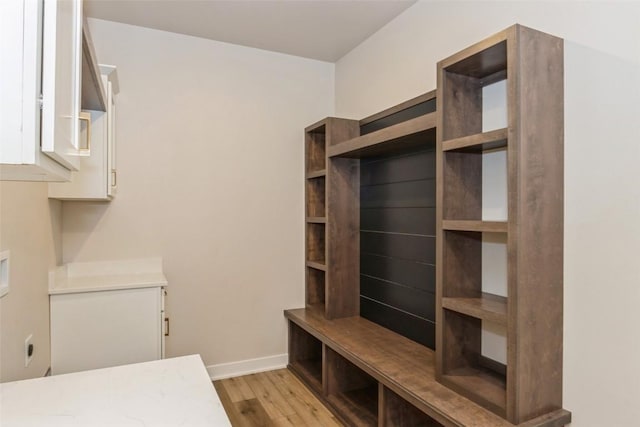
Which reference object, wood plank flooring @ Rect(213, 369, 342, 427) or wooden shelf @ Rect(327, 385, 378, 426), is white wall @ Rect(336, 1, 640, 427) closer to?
wooden shelf @ Rect(327, 385, 378, 426)

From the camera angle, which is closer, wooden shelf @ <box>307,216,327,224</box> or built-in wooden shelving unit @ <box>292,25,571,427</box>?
built-in wooden shelving unit @ <box>292,25,571,427</box>

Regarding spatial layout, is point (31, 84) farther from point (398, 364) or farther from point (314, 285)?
point (314, 285)

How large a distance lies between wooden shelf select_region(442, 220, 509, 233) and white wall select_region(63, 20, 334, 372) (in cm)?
178

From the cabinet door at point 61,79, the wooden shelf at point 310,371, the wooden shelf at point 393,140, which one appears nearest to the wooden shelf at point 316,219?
the wooden shelf at point 393,140

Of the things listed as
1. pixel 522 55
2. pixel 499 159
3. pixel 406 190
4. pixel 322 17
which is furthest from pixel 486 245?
pixel 322 17

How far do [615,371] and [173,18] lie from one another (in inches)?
125

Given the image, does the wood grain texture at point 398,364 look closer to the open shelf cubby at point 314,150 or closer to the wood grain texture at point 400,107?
the open shelf cubby at point 314,150

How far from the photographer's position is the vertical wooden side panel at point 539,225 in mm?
1513

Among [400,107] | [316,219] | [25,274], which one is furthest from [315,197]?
[25,274]

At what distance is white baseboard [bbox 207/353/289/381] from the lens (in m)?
3.11

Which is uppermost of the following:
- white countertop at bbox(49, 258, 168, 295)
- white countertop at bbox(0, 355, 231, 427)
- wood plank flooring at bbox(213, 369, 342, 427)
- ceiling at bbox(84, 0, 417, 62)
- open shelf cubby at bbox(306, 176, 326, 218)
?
ceiling at bbox(84, 0, 417, 62)

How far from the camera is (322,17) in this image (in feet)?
8.87

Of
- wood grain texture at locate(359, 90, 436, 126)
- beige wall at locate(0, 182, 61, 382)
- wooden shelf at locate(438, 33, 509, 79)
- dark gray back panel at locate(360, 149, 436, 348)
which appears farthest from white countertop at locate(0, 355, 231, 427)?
wood grain texture at locate(359, 90, 436, 126)

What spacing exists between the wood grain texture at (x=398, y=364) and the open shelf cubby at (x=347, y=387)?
5.8 inches
